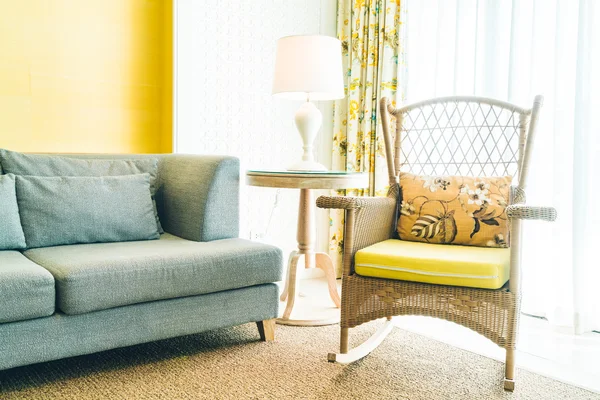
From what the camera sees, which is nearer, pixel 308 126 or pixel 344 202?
pixel 344 202

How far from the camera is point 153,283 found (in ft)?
6.08

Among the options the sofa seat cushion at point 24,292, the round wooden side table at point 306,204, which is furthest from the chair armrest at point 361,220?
the sofa seat cushion at point 24,292

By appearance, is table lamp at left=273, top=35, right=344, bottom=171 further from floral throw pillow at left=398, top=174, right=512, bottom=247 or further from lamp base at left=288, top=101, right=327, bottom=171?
floral throw pillow at left=398, top=174, right=512, bottom=247

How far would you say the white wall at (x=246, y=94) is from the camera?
2.92 meters

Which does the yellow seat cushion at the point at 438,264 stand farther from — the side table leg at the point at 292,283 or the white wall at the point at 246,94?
the white wall at the point at 246,94

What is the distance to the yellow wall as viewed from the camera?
2.49 metres

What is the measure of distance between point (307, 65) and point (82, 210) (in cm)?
118

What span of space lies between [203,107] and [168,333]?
4.77ft

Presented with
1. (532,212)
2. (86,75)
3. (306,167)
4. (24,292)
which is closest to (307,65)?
(306,167)

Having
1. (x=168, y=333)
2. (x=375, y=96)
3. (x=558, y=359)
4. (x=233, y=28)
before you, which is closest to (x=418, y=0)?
(x=375, y=96)

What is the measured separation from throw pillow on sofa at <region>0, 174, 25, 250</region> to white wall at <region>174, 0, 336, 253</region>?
39.6 inches

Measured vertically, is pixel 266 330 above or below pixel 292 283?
below

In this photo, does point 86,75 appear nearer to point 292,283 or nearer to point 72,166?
point 72,166

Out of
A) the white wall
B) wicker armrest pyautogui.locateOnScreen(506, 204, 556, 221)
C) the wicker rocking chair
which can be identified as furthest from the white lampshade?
wicker armrest pyautogui.locateOnScreen(506, 204, 556, 221)
